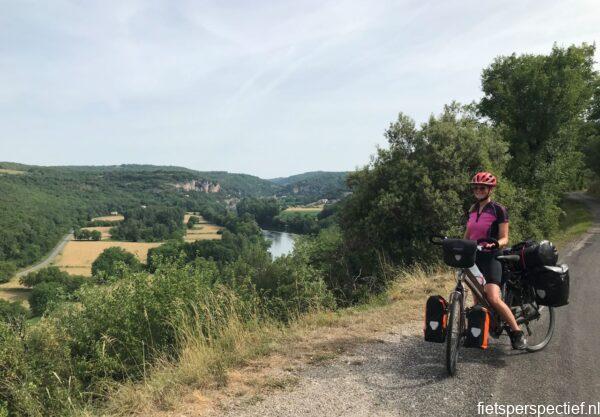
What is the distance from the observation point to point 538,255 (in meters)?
4.40

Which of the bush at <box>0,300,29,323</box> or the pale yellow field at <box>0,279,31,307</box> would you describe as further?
the pale yellow field at <box>0,279,31,307</box>

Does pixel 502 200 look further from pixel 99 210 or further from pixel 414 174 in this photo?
pixel 99 210

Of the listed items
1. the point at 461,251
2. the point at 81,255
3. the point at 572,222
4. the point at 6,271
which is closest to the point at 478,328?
the point at 461,251

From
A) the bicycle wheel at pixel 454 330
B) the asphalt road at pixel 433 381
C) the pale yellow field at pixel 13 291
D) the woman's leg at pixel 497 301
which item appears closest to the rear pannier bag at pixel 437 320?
the bicycle wheel at pixel 454 330

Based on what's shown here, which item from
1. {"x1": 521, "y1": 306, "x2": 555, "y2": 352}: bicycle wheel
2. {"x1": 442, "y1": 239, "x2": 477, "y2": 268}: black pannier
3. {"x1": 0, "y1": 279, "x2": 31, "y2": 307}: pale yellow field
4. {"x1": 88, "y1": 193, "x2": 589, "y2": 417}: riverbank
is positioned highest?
{"x1": 442, "y1": 239, "x2": 477, "y2": 268}: black pannier

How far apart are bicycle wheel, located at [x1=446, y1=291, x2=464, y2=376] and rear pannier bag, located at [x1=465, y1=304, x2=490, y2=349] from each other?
84 millimetres

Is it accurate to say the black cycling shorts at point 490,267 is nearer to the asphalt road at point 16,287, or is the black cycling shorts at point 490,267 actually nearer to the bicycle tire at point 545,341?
the bicycle tire at point 545,341

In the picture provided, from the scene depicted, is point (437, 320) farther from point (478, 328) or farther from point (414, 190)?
point (414, 190)

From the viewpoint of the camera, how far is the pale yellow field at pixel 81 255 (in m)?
62.6

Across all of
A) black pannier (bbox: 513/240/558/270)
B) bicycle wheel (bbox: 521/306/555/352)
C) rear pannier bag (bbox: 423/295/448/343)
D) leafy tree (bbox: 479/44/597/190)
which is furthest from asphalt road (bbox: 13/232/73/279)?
black pannier (bbox: 513/240/558/270)

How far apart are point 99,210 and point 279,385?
159m

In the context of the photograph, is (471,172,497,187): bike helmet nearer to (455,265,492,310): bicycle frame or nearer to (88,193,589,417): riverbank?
(455,265,492,310): bicycle frame

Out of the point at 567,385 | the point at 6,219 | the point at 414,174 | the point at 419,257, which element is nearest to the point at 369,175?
the point at 414,174

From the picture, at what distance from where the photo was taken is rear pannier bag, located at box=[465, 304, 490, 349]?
4030 mm
